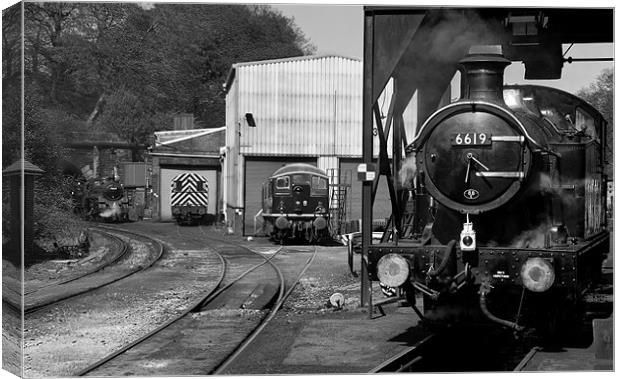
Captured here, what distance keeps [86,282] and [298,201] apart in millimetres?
9837

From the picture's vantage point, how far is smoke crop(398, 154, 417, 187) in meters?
9.71

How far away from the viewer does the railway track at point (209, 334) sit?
8195mm

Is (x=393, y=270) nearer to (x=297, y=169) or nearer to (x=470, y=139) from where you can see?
(x=470, y=139)

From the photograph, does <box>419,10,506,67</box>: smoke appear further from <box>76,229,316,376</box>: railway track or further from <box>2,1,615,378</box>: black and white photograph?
<box>76,229,316,376</box>: railway track

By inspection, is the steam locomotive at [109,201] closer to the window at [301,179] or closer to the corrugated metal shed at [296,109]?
the corrugated metal shed at [296,109]

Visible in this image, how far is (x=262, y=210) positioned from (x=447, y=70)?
1584cm

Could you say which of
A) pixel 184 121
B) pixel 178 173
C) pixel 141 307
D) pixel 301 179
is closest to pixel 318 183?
pixel 301 179

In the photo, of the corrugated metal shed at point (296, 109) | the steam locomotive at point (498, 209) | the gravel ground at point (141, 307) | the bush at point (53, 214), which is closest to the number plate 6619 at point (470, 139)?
the steam locomotive at point (498, 209)

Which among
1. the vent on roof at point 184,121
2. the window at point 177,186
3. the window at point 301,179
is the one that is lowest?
the window at point 177,186

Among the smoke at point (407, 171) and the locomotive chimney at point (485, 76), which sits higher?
the locomotive chimney at point (485, 76)

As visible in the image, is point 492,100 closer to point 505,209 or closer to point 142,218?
point 505,209

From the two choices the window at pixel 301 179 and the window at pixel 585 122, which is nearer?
the window at pixel 585 122

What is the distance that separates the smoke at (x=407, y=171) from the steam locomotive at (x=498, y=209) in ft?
2.10

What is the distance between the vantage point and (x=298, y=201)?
24016 millimetres
